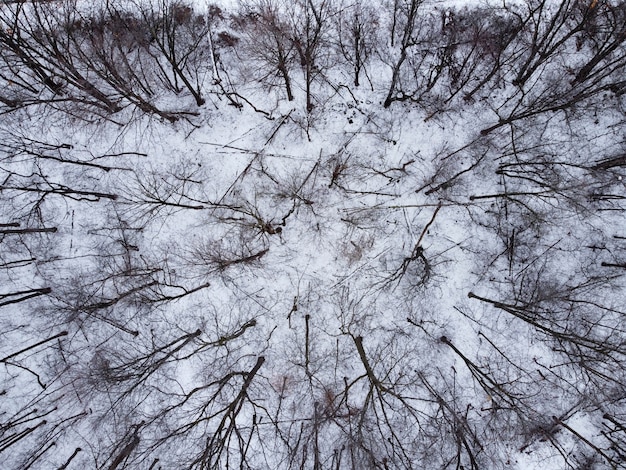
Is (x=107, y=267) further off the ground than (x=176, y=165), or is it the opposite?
(x=176, y=165)

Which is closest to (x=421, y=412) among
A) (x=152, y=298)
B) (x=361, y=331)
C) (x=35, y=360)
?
(x=361, y=331)

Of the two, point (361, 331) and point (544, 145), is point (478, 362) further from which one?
point (544, 145)

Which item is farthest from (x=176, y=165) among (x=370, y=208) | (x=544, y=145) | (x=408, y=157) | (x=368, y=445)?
(x=544, y=145)

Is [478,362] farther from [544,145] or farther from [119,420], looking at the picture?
[119,420]

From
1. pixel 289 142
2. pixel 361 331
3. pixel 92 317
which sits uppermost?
pixel 289 142

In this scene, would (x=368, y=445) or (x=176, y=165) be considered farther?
(x=176, y=165)

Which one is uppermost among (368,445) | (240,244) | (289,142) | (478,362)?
(289,142)

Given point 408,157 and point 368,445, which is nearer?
point 368,445

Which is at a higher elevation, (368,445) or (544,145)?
(544,145)
